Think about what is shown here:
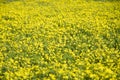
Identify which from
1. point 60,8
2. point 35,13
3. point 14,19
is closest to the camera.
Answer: point 14,19

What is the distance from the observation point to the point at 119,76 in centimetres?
774

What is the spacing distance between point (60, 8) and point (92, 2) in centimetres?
265

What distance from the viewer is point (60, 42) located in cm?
1023

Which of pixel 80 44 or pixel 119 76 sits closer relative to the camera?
pixel 119 76

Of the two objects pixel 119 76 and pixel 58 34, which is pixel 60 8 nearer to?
pixel 58 34

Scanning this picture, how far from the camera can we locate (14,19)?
529 inches

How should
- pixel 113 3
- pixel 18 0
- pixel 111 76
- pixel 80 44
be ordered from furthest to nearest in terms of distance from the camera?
pixel 18 0
pixel 113 3
pixel 80 44
pixel 111 76

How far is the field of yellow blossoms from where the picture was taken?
7.80 meters

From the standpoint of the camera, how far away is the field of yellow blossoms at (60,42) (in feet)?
25.6

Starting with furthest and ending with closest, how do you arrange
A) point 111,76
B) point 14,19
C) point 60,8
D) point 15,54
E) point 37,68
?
point 60,8 < point 14,19 < point 15,54 < point 37,68 < point 111,76

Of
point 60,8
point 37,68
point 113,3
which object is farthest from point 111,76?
point 113,3

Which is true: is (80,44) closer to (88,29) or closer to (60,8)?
(88,29)

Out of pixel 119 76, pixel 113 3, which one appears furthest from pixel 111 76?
pixel 113 3

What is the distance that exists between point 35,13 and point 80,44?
4.99 meters
